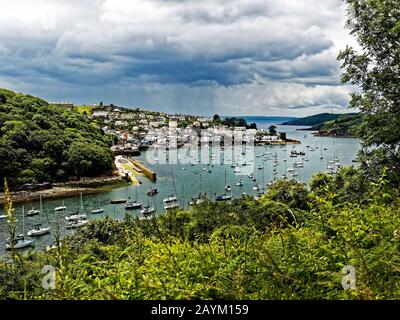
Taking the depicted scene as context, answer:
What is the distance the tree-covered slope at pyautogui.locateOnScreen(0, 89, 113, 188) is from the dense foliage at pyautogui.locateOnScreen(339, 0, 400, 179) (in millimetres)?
45853

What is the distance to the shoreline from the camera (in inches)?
1804

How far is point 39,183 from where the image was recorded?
50406 millimetres

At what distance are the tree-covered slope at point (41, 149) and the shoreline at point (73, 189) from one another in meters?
2.13

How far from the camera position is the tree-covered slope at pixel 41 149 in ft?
169

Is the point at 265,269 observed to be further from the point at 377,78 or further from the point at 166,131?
the point at 166,131

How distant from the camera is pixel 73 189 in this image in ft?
164

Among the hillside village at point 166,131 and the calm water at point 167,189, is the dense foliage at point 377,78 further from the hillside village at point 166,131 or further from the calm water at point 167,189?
the hillside village at point 166,131

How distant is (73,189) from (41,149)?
10.9 meters

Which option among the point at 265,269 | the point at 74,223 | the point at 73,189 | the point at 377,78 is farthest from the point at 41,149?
the point at 265,269

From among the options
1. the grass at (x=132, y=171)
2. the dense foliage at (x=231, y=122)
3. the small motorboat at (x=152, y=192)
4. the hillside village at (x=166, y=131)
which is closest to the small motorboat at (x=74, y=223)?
the small motorboat at (x=152, y=192)

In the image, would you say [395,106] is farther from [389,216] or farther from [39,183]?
[39,183]

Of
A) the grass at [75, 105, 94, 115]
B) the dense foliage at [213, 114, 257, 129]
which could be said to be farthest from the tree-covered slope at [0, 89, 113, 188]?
the grass at [75, 105, 94, 115]
